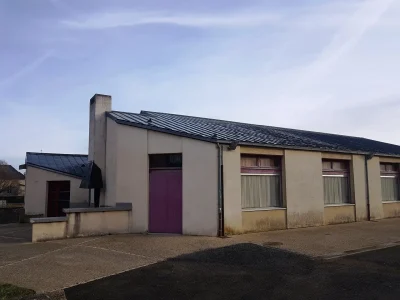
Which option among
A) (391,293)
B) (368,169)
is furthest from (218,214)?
(368,169)

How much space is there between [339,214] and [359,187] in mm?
2009

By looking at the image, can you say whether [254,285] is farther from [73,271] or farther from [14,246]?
[14,246]

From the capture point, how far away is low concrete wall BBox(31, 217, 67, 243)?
1195 cm

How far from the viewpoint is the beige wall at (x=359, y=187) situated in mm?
17734

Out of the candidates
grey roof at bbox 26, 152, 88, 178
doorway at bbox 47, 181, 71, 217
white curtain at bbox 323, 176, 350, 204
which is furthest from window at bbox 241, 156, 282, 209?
doorway at bbox 47, 181, 71, 217

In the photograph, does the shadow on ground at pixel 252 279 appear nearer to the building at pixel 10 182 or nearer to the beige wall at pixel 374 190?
the beige wall at pixel 374 190

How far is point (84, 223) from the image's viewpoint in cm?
1290

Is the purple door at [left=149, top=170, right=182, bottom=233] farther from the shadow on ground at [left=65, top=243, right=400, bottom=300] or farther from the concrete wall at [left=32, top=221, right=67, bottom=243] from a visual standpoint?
the shadow on ground at [left=65, top=243, right=400, bottom=300]

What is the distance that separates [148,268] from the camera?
8.47 m

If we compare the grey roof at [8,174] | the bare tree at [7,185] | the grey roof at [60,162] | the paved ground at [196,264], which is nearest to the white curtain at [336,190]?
the paved ground at [196,264]

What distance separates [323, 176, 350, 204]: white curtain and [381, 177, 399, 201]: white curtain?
328 cm

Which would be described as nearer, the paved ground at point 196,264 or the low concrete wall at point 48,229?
the paved ground at point 196,264

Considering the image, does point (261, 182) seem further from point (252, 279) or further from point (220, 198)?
point (252, 279)

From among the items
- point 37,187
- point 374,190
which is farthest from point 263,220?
point 37,187
